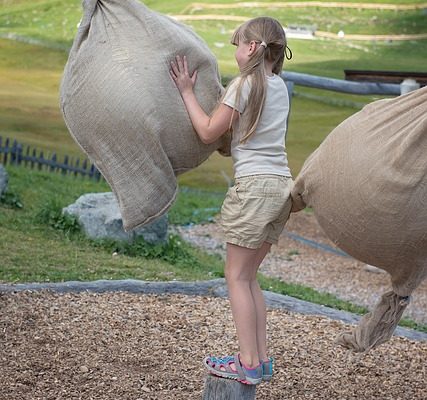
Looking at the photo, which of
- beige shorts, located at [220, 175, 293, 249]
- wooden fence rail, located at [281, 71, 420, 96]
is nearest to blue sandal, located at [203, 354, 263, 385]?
beige shorts, located at [220, 175, 293, 249]

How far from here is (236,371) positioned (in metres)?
3.74

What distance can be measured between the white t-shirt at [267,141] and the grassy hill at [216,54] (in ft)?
33.8

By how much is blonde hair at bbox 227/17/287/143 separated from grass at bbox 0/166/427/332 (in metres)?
2.74

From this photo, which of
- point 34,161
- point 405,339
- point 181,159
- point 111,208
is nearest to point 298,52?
point 34,161

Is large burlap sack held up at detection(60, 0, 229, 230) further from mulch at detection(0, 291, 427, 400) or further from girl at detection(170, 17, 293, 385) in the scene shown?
mulch at detection(0, 291, 427, 400)

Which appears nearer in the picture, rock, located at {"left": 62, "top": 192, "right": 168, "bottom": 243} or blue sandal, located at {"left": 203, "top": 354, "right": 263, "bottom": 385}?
blue sandal, located at {"left": 203, "top": 354, "right": 263, "bottom": 385}

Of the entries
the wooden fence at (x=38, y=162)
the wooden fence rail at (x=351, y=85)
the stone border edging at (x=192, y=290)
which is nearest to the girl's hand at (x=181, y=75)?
the stone border edging at (x=192, y=290)

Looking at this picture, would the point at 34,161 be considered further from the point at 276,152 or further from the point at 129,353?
the point at 276,152

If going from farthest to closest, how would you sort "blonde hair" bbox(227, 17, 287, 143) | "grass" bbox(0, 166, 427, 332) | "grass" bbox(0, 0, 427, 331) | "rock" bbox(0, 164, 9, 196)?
"rock" bbox(0, 164, 9, 196), "grass" bbox(0, 0, 427, 331), "grass" bbox(0, 166, 427, 332), "blonde hair" bbox(227, 17, 287, 143)

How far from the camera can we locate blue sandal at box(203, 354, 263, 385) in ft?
12.2

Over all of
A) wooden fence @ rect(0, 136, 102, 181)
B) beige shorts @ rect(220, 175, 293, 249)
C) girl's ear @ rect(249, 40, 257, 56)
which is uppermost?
girl's ear @ rect(249, 40, 257, 56)

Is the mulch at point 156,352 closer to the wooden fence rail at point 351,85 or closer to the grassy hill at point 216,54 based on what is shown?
the wooden fence rail at point 351,85

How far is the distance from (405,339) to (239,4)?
15.0m

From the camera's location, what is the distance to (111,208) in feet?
26.1
